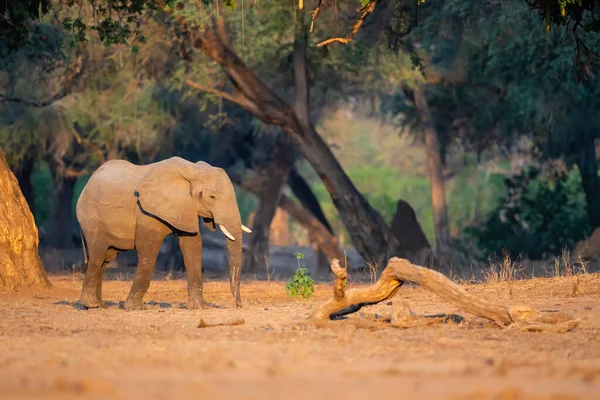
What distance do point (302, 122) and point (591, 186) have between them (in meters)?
7.64

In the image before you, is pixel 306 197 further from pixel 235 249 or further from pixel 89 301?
pixel 235 249

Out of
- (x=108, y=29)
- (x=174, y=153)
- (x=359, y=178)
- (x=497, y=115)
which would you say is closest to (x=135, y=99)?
(x=174, y=153)

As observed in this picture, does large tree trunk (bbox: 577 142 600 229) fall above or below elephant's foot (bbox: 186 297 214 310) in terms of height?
above

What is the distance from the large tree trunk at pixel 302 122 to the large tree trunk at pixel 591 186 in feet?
17.9

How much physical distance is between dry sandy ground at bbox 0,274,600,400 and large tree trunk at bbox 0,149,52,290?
2.89 m

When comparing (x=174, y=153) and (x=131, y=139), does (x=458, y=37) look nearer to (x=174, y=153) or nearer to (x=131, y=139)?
(x=131, y=139)

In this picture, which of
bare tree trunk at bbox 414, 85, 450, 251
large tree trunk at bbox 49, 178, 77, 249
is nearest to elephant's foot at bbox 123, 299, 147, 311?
bare tree trunk at bbox 414, 85, 450, 251

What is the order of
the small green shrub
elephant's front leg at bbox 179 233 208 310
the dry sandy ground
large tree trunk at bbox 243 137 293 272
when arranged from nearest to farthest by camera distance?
the dry sandy ground → elephant's front leg at bbox 179 233 208 310 → the small green shrub → large tree trunk at bbox 243 137 293 272

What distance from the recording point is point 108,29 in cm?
1702

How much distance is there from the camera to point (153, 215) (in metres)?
12.7

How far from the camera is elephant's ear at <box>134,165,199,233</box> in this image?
12578mm

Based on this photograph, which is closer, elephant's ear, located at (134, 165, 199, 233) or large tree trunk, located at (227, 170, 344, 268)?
elephant's ear, located at (134, 165, 199, 233)

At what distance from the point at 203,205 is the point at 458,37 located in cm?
1163

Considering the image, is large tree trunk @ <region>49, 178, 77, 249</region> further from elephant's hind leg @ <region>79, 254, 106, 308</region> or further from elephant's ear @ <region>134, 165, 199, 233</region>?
elephant's ear @ <region>134, 165, 199, 233</region>
